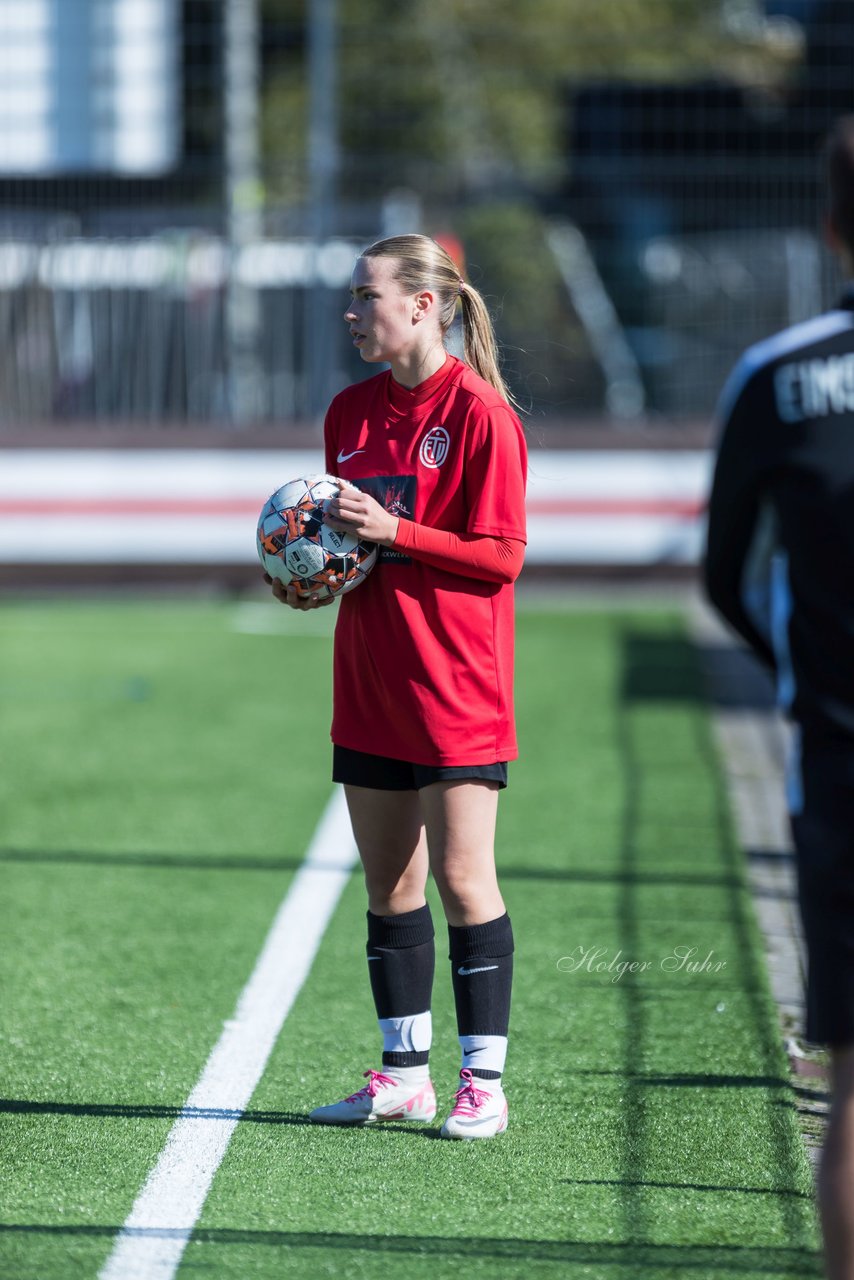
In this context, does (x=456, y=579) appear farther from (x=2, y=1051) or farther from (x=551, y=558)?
(x=551, y=558)

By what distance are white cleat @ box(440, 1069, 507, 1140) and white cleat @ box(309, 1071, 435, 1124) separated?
0.10 m

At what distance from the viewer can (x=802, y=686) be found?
2670 millimetres

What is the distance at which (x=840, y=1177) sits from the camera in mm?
2602

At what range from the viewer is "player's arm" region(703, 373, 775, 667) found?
2.63 metres

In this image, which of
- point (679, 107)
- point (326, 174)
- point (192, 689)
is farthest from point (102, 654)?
point (679, 107)

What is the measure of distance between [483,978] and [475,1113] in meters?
0.31

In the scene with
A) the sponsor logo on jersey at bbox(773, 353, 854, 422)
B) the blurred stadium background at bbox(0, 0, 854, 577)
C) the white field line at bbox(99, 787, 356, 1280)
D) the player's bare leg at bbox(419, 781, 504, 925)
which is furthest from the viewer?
the blurred stadium background at bbox(0, 0, 854, 577)

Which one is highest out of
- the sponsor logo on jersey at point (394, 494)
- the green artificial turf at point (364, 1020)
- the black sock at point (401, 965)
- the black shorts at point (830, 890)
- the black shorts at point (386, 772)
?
the sponsor logo on jersey at point (394, 494)

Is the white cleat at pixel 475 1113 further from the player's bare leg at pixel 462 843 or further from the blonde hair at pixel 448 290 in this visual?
the blonde hair at pixel 448 290

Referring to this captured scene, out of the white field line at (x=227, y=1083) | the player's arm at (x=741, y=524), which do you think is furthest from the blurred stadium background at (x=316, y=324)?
the player's arm at (x=741, y=524)

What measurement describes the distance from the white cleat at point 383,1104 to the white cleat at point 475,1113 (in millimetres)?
98


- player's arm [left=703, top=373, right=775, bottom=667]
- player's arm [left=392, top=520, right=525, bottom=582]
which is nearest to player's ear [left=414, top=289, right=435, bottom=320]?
player's arm [left=392, top=520, right=525, bottom=582]

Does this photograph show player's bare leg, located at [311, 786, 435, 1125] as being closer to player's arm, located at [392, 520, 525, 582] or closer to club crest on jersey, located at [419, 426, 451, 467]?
player's arm, located at [392, 520, 525, 582]

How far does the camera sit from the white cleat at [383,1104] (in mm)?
3938
